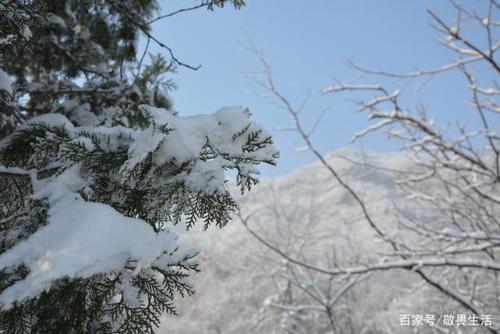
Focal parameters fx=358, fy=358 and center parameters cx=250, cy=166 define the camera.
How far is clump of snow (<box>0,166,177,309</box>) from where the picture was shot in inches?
34.5

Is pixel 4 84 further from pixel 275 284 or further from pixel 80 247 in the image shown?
pixel 275 284

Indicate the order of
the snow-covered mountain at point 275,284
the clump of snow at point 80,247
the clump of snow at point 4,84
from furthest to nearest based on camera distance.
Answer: the snow-covered mountain at point 275,284, the clump of snow at point 4,84, the clump of snow at point 80,247

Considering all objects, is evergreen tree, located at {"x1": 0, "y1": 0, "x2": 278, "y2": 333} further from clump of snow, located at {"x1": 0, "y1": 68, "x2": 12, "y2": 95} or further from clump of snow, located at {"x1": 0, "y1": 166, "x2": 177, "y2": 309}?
clump of snow, located at {"x1": 0, "y1": 68, "x2": 12, "y2": 95}

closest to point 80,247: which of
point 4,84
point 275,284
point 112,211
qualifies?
point 112,211

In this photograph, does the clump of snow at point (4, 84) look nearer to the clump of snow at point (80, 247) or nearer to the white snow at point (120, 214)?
the white snow at point (120, 214)

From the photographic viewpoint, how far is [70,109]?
325 centimetres

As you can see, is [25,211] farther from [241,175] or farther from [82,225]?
[241,175]

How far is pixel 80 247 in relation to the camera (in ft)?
3.05

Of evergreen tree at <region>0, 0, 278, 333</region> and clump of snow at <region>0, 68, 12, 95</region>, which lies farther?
clump of snow at <region>0, 68, 12, 95</region>

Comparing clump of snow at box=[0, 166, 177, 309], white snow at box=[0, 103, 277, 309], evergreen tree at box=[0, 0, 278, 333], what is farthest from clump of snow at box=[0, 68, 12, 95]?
clump of snow at box=[0, 166, 177, 309]

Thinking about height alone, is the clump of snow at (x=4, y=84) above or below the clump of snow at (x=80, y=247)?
above

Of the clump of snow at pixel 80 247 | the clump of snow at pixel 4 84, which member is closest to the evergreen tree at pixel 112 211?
the clump of snow at pixel 80 247

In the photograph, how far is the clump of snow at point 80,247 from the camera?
88 centimetres

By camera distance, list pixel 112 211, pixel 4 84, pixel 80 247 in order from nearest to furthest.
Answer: pixel 80 247
pixel 112 211
pixel 4 84
